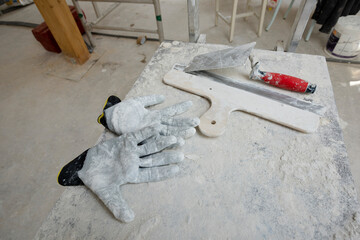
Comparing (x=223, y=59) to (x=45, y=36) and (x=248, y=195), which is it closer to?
(x=248, y=195)

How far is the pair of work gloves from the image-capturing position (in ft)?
2.28

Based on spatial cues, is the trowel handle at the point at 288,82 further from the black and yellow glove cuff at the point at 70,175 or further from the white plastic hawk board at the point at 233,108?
the black and yellow glove cuff at the point at 70,175

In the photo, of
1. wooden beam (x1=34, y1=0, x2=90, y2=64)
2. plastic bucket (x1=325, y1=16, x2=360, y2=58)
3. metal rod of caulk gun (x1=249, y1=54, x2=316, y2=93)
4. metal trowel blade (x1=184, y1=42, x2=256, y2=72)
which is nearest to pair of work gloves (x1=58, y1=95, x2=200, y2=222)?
metal trowel blade (x1=184, y1=42, x2=256, y2=72)

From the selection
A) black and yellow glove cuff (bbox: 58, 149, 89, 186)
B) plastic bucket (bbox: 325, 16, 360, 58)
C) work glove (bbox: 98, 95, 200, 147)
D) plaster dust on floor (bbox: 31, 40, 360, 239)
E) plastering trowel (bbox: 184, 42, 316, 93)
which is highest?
plastering trowel (bbox: 184, 42, 316, 93)

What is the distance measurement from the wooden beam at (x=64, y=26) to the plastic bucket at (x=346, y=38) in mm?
2865

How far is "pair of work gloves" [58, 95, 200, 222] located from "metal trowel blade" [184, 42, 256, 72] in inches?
10.1

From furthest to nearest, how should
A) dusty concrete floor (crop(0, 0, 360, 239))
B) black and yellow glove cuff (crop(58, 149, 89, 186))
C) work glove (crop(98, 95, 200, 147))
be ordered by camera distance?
dusty concrete floor (crop(0, 0, 360, 239)), work glove (crop(98, 95, 200, 147)), black and yellow glove cuff (crop(58, 149, 89, 186))

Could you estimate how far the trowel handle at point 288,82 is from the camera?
88 centimetres

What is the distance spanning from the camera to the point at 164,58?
1.18 m

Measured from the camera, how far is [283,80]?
2.98ft

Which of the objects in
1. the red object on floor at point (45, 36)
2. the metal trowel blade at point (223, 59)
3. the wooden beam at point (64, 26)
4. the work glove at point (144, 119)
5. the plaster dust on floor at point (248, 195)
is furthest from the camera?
the red object on floor at point (45, 36)

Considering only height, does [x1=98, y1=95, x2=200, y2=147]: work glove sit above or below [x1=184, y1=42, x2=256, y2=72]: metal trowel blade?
below

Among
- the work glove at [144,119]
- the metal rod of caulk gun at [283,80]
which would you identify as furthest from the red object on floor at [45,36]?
the metal rod of caulk gun at [283,80]

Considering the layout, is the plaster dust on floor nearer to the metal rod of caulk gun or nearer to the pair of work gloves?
the pair of work gloves
